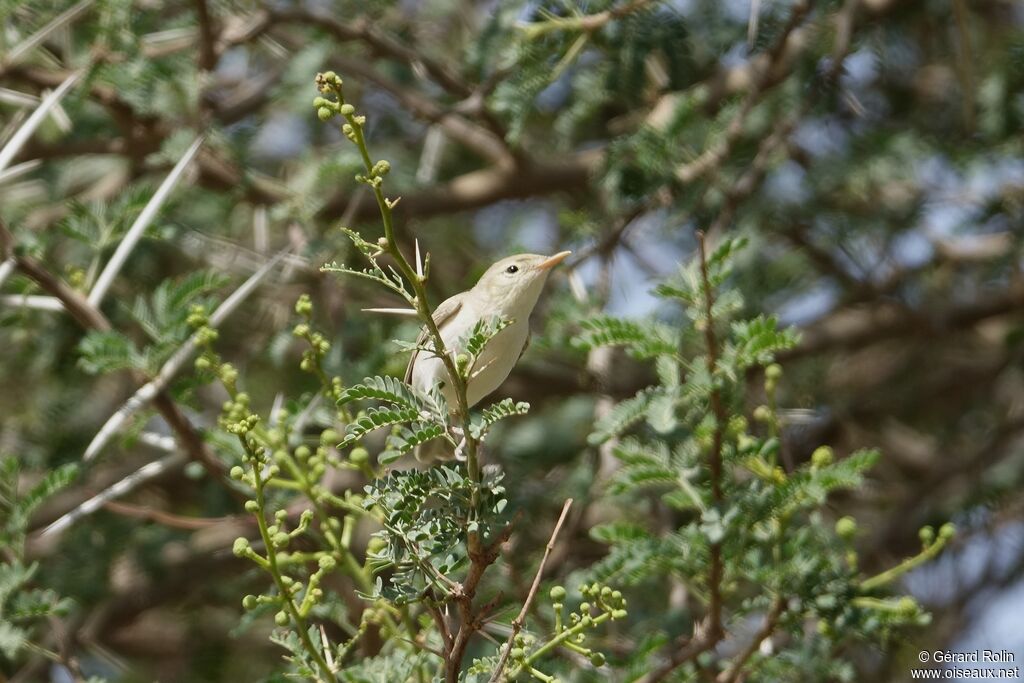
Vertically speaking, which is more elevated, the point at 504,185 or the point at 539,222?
the point at 504,185

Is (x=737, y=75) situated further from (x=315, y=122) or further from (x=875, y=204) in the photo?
(x=315, y=122)

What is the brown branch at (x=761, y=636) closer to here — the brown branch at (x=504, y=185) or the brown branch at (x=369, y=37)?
the brown branch at (x=504, y=185)

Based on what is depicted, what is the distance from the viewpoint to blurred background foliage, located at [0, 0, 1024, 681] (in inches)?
178

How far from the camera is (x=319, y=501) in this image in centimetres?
312

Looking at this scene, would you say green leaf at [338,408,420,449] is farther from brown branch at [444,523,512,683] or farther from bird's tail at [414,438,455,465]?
bird's tail at [414,438,455,465]

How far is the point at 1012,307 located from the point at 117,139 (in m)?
4.03

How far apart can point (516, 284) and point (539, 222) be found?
266 centimetres

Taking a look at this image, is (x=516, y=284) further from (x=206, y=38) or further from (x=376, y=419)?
(x=206, y=38)

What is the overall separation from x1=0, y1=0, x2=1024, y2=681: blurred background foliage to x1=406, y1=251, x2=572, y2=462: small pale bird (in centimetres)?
29

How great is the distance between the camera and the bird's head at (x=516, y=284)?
3.90m

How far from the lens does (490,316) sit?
3.61m

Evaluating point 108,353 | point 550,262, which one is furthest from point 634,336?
point 108,353

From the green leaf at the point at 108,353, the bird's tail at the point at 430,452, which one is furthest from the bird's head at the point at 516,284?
the green leaf at the point at 108,353

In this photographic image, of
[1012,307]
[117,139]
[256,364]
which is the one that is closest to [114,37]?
[117,139]
